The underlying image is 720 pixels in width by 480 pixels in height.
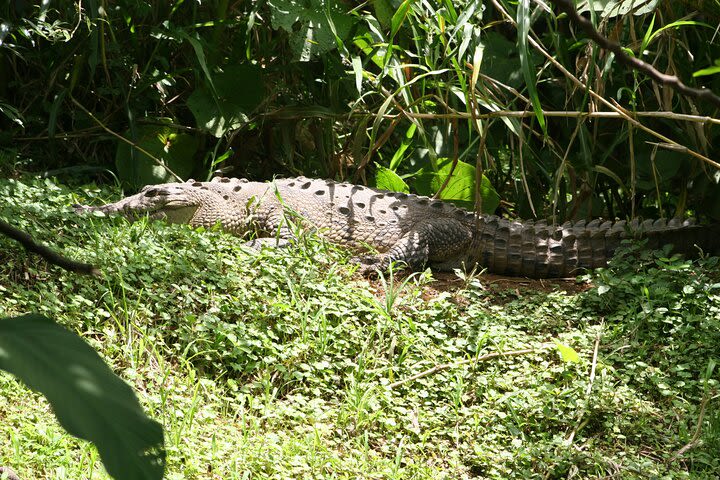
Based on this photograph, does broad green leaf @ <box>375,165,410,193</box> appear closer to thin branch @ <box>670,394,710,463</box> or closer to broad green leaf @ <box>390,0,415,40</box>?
broad green leaf @ <box>390,0,415,40</box>

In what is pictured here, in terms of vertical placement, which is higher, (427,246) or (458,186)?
(458,186)

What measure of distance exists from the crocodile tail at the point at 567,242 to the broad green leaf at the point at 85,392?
474cm

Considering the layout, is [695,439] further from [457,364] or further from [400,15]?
[400,15]

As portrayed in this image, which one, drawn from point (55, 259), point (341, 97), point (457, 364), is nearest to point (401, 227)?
point (341, 97)

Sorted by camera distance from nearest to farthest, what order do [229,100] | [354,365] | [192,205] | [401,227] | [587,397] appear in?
[587,397] < [354,365] < [401,227] < [192,205] < [229,100]

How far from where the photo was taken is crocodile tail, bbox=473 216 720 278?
5.20 metres

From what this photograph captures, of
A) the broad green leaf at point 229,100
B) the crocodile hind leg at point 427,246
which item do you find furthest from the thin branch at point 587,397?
the broad green leaf at point 229,100

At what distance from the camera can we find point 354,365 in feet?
12.6

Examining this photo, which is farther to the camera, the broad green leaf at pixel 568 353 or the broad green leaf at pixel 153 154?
the broad green leaf at pixel 153 154

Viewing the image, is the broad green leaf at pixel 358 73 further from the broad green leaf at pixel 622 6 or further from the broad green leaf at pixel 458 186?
the broad green leaf at pixel 622 6

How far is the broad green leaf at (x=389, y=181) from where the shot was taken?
6246 mm

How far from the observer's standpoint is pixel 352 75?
614 cm

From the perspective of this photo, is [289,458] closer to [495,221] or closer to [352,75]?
[495,221]

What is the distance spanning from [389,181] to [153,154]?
182 cm
